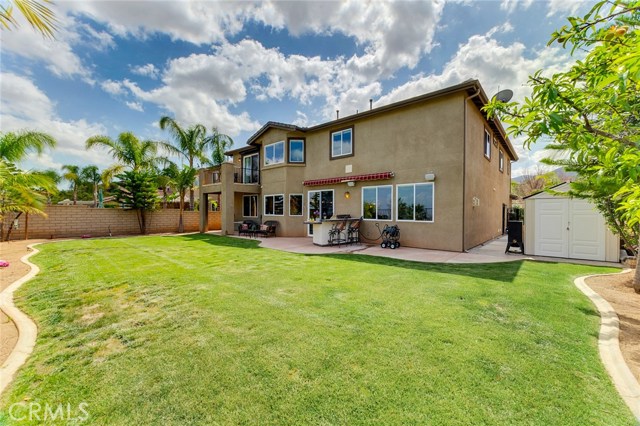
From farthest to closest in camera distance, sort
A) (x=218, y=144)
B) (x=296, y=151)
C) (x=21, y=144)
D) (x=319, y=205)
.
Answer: (x=218, y=144), (x=296, y=151), (x=319, y=205), (x=21, y=144)

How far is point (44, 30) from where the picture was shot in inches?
141

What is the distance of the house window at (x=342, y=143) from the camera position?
46.9 feet

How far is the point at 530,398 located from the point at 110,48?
17.6m

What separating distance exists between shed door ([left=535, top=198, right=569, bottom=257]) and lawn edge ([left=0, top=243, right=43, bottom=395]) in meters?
13.9

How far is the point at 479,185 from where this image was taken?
1288 cm

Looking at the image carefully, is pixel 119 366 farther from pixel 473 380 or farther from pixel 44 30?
pixel 44 30

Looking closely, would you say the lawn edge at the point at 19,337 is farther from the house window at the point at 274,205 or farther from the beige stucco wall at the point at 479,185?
the beige stucco wall at the point at 479,185

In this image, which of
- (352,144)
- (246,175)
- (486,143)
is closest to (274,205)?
(246,175)

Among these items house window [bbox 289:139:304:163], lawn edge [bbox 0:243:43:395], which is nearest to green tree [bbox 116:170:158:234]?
house window [bbox 289:139:304:163]

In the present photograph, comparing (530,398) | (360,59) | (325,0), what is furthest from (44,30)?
(360,59)

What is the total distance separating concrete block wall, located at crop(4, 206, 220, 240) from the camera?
1518 cm

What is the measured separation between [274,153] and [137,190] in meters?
9.81

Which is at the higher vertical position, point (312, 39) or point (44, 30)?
point (312, 39)

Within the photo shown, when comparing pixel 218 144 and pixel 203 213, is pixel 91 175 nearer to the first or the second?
pixel 218 144
